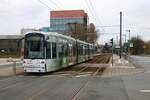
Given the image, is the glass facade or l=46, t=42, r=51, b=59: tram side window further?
the glass facade

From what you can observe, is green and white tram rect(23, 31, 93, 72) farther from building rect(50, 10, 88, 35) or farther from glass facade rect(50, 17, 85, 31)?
glass facade rect(50, 17, 85, 31)

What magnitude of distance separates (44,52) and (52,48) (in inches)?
59.3

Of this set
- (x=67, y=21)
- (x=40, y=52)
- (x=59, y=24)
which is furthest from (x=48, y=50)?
(x=67, y=21)

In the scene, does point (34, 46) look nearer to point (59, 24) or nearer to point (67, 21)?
point (59, 24)

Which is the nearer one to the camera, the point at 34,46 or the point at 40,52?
the point at 40,52

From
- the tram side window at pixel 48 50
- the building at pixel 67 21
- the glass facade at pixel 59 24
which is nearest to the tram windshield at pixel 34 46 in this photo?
the tram side window at pixel 48 50

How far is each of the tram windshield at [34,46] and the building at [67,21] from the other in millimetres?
54215

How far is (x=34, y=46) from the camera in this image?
3036 cm

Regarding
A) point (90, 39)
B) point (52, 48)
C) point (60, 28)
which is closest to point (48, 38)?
point (52, 48)

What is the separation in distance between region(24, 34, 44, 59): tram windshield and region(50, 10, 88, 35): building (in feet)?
178

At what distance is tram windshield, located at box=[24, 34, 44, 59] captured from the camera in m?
30.0

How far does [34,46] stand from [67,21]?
6605cm

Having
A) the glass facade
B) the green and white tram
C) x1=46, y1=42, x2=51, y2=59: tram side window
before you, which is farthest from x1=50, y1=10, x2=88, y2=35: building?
x1=46, y1=42, x2=51, y2=59: tram side window

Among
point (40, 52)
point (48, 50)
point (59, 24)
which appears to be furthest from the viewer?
point (59, 24)
